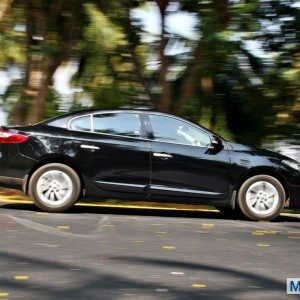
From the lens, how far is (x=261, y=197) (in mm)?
11109

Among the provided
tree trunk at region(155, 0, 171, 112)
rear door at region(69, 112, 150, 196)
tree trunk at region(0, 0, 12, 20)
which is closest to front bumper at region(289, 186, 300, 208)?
rear door at region(69, 112, 150, 196)

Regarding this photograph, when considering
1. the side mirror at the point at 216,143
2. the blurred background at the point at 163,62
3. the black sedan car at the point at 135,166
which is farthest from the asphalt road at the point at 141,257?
the blurred background at the point at 163,62

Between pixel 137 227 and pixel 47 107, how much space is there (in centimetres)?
641

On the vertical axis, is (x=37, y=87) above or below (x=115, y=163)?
above

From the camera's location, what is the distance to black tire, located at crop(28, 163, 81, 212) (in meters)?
10.8

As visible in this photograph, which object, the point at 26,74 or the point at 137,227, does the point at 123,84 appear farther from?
the point at 137,227

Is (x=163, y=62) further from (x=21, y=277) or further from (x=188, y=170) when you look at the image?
(x=21, y=277)

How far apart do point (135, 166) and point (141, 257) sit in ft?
11.7

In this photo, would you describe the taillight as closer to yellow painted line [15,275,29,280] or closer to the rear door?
the rear door

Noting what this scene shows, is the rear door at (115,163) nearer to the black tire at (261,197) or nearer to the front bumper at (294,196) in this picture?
the black tire at (261,197)

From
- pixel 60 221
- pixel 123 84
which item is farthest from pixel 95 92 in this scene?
pixel 60 221

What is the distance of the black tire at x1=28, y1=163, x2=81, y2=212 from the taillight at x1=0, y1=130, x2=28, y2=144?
0.50m

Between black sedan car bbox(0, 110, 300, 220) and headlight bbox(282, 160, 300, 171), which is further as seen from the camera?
headlight bbox(282, 160, 300, 171)

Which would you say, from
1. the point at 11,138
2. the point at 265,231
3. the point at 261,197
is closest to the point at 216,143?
the point at 261,197
